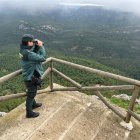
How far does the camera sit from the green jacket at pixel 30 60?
22.2ft

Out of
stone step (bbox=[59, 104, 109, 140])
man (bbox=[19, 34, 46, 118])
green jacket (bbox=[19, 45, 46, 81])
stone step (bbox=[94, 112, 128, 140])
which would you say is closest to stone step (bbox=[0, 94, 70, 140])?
man (bbox=[19, 34, 46, 118])

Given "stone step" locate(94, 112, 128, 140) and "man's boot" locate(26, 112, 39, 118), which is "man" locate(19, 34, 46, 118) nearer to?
"man's boot" locate(26, 112, 39, 118)

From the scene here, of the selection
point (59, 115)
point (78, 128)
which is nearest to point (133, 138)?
point (78, 128)

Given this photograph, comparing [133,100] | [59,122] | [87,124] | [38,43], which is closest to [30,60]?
[38,43]

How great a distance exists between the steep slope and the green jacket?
1083 mm

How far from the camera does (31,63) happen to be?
22.9 ft

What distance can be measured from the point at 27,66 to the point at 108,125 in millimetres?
2384

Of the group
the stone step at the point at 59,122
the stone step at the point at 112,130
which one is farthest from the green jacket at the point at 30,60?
the stone step at the point at 112,130

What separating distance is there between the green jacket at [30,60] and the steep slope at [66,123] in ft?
3.55

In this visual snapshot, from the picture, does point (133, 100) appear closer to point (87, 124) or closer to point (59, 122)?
point (87, 124)

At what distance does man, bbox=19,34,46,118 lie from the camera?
6805mm

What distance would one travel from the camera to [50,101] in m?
8.40

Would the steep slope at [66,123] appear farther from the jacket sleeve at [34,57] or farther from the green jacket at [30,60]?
the jacket sleeve at [34,57]

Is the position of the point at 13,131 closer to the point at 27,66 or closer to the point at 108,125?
the point at 27,66
